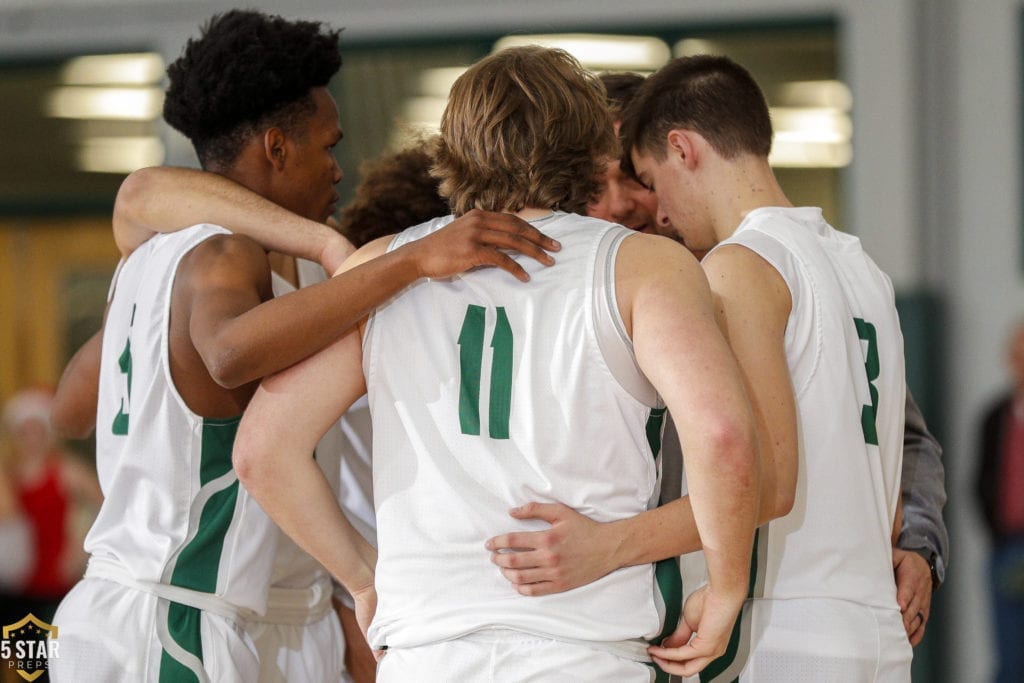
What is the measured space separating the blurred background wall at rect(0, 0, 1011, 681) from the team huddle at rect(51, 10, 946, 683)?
3.02 meters

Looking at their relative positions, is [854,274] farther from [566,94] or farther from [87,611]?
[87,611]

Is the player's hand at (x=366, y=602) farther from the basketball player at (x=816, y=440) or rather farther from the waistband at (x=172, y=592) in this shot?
the basketball player at (x=816, y=440)

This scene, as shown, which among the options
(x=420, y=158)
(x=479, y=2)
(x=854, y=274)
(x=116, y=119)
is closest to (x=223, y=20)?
(x=420, y=158)

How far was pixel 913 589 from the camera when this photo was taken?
2121 mm

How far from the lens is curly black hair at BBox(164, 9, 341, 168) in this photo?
2250 millimetres

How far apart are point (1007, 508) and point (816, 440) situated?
374 cm

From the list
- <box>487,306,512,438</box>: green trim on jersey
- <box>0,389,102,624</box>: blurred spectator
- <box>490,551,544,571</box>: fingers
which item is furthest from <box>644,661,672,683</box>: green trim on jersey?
<box>0,389,102,624</box>: blurred spectator

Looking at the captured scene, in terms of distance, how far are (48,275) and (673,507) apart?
6.33m

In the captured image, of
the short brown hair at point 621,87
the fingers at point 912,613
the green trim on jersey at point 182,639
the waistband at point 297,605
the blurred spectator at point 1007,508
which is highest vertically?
the short brown hair at point 621,87

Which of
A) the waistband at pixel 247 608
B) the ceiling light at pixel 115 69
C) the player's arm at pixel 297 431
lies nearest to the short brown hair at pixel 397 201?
the player's arm at pixel 297 431

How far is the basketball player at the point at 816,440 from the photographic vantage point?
184cm

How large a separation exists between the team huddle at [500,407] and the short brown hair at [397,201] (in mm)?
30

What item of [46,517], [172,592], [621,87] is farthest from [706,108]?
[46,517]

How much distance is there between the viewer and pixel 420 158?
8.20 ft
